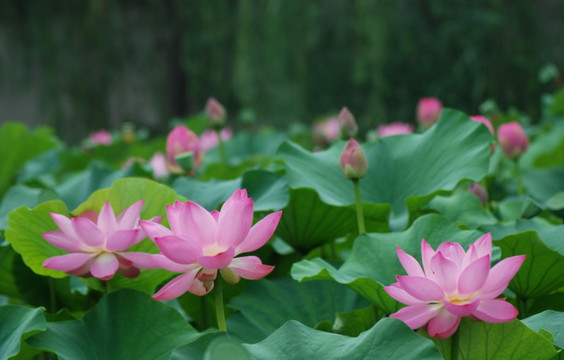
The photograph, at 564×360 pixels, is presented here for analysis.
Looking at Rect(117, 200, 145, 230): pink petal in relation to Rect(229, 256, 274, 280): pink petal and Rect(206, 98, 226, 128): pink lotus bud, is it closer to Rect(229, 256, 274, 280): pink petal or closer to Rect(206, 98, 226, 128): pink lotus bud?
Rect(229, 256, 274, 280): pink petal

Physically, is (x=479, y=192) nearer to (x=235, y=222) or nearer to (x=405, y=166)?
(x=405, y=166)

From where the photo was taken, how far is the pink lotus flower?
1.94 ft

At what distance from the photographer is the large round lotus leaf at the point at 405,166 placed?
920 millimetres

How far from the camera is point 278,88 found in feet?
11.1

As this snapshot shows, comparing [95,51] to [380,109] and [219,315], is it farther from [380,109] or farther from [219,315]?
[219,315]

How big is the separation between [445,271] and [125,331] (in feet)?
1.03


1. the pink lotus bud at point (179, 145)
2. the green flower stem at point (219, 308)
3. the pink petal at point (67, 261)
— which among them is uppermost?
the pink petal at point (67, 261)

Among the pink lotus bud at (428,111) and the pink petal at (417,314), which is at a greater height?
the pink petal at (417,314)

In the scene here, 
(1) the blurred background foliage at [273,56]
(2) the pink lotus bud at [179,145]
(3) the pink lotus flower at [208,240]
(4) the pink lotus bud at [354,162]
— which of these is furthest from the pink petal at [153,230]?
(1) the blurred background foliage at [273,56]

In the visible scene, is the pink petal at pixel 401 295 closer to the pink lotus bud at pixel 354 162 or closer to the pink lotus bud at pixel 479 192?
the pink lotus bud at pixel 354 162

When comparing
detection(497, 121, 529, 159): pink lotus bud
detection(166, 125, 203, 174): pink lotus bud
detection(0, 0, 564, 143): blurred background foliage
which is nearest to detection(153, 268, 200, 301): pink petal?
detection(166, 125, 203, 174): pink lotus bud

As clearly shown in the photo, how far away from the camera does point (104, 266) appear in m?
0.69

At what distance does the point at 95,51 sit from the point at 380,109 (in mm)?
1709

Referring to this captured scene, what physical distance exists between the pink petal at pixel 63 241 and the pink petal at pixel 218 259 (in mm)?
168
